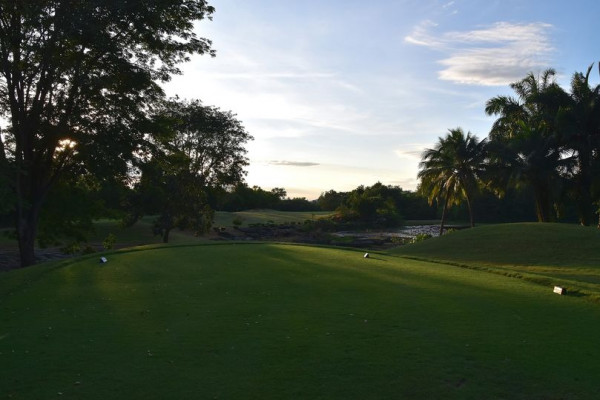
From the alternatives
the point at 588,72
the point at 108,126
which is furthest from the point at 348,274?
the point at 588,72

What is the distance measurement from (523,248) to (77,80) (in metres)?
21.3

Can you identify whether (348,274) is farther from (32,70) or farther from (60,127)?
(32,70)

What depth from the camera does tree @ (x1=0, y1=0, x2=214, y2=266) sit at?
69.7 ft

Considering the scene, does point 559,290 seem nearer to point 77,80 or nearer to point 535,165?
point 77,80

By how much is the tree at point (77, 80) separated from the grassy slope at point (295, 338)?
11653 mm

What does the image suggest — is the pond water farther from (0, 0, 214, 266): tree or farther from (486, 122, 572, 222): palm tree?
(0, 0, 214, 266): tree

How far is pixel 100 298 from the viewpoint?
34.1 ft

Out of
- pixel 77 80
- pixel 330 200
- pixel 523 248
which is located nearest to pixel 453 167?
pixel 523 248

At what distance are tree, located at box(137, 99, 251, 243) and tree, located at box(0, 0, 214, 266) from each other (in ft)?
41.9

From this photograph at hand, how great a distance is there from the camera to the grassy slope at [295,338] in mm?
5621

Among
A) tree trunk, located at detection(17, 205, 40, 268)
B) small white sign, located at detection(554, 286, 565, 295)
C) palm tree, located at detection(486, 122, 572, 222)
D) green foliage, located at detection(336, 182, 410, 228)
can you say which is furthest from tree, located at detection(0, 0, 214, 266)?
green foliage, located at detection(336, 182, 410, 228)

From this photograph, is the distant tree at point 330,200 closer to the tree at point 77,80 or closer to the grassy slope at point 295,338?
the tree at point 77,80

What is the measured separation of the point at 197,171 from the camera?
47.4 metres

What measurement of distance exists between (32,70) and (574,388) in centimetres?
2371
